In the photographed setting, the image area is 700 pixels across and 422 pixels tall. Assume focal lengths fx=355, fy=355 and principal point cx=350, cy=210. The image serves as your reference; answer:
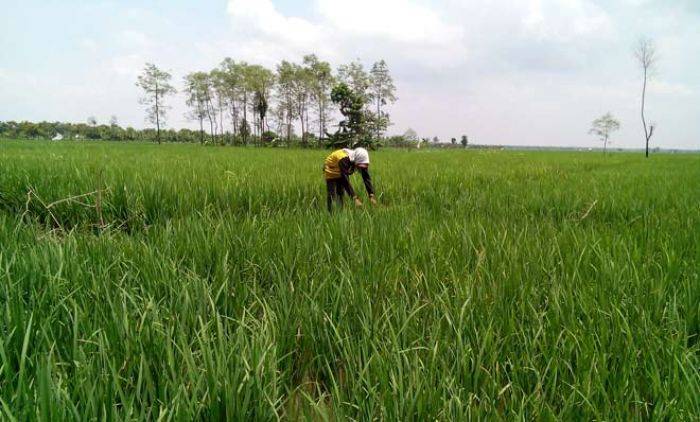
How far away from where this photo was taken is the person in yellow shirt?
4398 millimetres

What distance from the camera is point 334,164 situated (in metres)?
4.59

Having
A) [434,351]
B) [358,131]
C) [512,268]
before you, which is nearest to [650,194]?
[512,268]

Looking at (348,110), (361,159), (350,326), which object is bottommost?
(350,326)

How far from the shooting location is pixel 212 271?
1.88 m

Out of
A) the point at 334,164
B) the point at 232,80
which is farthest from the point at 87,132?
the point at 334,164

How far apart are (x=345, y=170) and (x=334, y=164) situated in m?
0.22

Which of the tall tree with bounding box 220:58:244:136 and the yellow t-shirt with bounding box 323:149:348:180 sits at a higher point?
the tall tree with bounding box 220:58:244:136

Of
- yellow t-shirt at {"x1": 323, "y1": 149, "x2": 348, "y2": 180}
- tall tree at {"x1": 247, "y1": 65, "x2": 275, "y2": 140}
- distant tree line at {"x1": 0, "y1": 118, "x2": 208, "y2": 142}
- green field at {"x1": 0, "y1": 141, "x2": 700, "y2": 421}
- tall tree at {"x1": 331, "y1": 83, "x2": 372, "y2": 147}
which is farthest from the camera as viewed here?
distant tree line at {"x1": 0, "y1": 118, "x2": 208, "y2": 142}

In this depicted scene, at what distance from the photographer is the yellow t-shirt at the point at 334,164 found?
14.9 feet

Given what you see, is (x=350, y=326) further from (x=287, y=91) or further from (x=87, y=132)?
(x=87, y=132)

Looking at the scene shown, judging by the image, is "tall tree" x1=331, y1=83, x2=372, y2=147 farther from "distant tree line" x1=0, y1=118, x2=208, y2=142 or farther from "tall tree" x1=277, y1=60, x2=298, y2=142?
"distant tree line" x1=0, y1=118, x2=208, y2=142

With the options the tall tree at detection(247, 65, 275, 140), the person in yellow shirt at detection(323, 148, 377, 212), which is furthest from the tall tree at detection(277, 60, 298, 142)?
the person in yellow shirt at detection(323, 148, 377, 212)

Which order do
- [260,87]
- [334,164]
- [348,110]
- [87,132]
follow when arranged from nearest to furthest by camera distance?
[334,164] → [348,110] → [260,87] → [87,132]

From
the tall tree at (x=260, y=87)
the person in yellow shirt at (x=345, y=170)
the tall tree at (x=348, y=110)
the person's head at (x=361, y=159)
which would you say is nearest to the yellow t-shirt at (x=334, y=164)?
the person in yellow shirt at (x=345, y=170)
